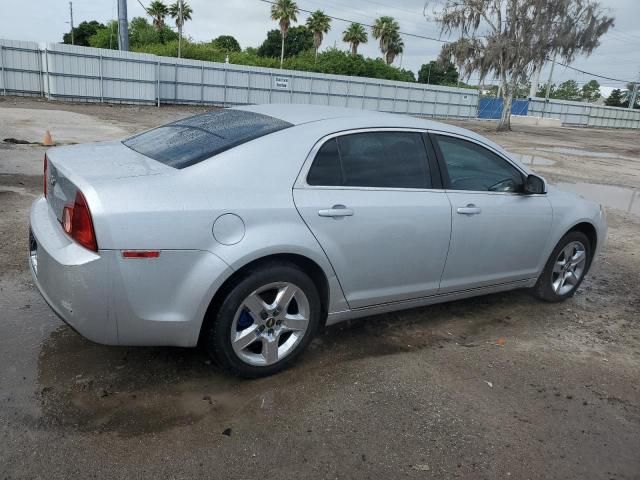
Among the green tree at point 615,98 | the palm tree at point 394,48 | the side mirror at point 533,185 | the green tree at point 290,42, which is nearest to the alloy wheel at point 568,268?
the side mirror at point 533,185

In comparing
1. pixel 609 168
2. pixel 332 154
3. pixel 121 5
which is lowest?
pixel 609 168

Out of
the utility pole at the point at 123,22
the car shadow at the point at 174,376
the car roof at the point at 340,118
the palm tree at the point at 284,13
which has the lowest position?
the car shadow at the point at 174,376

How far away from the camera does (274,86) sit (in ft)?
107

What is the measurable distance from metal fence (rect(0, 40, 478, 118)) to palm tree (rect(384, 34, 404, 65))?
1171 inches

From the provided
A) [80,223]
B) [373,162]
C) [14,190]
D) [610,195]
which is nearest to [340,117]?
[373,162]

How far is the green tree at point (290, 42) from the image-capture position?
7219 centimetres

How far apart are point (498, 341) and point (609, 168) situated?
1605cm

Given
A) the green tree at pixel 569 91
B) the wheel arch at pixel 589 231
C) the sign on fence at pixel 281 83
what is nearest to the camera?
the wheel arch at pixel 589 231

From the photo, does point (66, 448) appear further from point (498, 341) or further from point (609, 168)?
point (609, 168)

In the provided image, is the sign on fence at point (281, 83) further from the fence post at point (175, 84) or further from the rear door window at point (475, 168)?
the rear door window at point (475, 168)

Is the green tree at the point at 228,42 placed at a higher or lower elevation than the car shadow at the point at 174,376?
higher

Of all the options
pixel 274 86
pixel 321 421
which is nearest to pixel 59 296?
pixel 321 421

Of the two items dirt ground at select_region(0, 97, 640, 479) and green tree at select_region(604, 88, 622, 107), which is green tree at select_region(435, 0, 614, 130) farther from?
green tree at select_region(604, 88, 622, 107)

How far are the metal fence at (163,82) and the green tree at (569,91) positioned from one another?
87.0 meters
